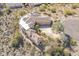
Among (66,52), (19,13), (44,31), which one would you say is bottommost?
(66,52)

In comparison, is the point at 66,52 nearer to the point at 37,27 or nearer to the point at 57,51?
the point at 57,51

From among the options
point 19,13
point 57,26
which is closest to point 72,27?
point 57,26

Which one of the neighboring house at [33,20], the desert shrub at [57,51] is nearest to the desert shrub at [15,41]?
the neighboring house at [33,20]

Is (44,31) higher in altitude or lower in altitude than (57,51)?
higher

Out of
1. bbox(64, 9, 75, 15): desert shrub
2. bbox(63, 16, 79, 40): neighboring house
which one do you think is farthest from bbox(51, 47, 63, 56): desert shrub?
bbox(64, 9, 75, 15): desert shrub

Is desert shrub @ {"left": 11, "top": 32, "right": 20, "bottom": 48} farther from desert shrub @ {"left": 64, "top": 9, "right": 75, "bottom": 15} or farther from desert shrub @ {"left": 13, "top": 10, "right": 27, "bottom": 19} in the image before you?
desert shrub @ {"left": 64, "top": 9, "right": 75, "bottom": 15}
